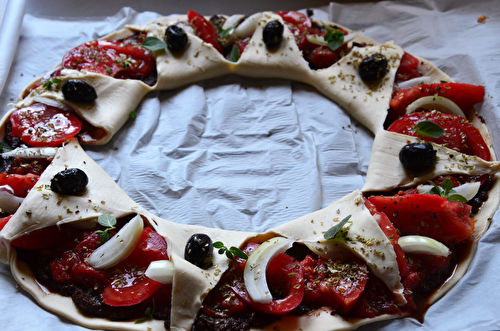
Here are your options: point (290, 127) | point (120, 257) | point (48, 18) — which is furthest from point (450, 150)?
point (48, 18)

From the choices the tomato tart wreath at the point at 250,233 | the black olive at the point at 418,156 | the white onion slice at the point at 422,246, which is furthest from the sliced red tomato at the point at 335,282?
the black olive at the point at 418,156

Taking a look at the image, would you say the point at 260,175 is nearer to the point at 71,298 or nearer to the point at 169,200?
the point at 169,200

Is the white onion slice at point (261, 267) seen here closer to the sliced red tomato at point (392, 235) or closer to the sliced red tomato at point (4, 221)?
the sliced red tomato at point (392, 235)

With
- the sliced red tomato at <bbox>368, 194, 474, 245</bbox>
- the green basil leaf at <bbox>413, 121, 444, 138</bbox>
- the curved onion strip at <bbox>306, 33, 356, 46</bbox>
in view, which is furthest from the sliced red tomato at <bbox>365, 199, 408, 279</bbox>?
the curved onion strip at <bbox>306, 33, 356, 46</bbox>

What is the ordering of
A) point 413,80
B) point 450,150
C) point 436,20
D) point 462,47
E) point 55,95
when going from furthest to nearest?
point 436,20
point 462,47
point 413,80
point 55,95
point 450,150

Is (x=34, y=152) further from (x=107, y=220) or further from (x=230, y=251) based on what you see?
(x=230, y=251)

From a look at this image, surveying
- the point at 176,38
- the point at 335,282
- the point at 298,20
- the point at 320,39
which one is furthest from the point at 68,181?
the point at 298,20
